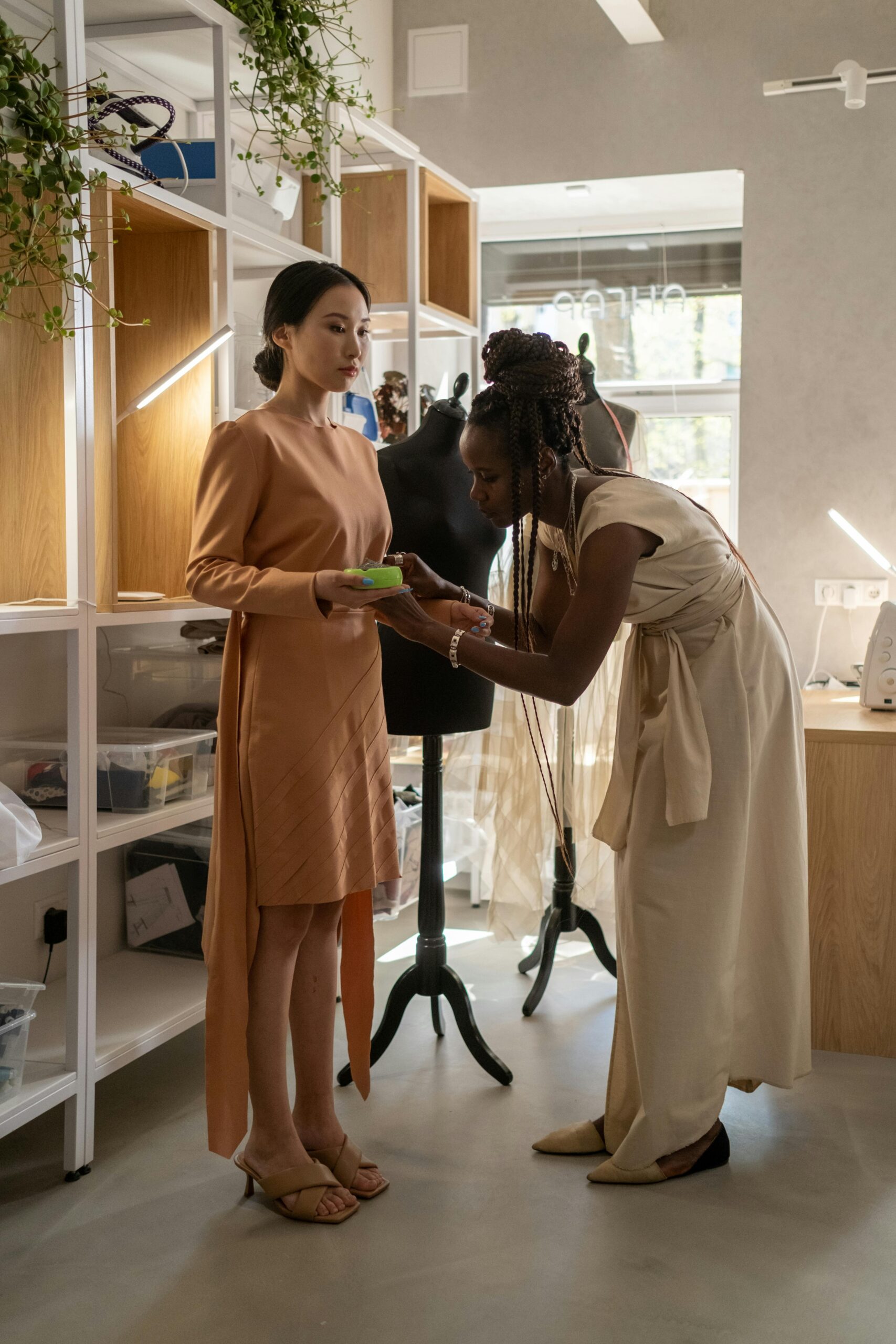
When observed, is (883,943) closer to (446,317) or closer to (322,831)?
(322,831)

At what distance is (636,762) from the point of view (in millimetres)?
2070

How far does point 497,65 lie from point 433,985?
2.92 meters

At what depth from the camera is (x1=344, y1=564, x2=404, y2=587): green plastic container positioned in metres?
1.72

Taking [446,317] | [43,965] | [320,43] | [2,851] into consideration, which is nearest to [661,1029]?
[2,851]

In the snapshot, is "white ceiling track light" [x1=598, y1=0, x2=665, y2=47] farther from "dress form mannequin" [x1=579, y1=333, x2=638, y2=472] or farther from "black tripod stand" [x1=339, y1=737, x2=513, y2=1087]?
"black tripod stand" [x1=339, y1=737, x2=513, y2=1087]

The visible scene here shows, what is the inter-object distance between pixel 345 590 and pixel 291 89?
1.41 metres

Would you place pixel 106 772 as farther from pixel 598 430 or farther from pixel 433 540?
pixel 598 430

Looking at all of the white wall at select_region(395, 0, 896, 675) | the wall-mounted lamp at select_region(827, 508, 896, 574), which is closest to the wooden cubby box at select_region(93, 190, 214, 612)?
the white wall at select_region(395, 0, 896, 675)

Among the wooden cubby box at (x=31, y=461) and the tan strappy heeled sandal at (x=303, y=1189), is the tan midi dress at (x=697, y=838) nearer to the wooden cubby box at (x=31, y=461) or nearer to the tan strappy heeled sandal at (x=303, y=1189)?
the tan strappy heeled sandal at (x=303, y=1189)

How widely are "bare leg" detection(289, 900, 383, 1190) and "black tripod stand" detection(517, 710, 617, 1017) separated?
989mm

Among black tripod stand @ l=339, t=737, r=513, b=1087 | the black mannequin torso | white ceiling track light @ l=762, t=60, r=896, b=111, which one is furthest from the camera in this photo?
white ceiling track light @ l=762, t=60, r=896, b=111

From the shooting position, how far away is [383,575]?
1729 mm

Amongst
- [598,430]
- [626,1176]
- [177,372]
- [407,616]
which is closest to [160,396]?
[177,372]

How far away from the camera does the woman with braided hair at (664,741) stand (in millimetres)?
1925
